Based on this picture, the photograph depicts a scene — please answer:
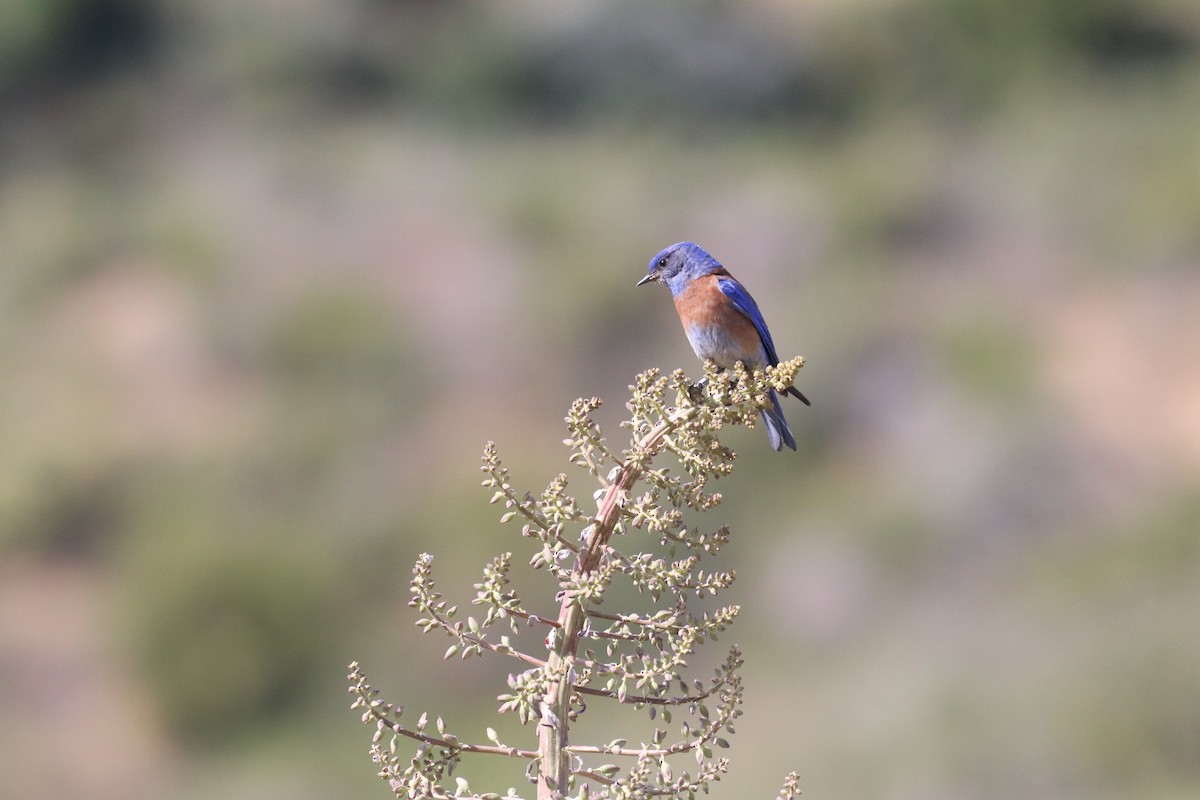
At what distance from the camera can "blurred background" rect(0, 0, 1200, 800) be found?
1997 cm

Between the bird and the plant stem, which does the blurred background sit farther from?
the plant stem

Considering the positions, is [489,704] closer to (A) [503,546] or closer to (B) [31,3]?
(A) [503,546]

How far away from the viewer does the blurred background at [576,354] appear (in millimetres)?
19969

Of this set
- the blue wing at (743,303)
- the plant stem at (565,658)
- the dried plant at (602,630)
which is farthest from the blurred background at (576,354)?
the plant stem at (565,658)

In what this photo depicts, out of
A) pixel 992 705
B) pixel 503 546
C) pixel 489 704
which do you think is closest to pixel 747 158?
pixel 503 546

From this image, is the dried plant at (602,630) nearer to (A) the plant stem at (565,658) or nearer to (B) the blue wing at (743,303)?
(A) the plant stem at (565,658)

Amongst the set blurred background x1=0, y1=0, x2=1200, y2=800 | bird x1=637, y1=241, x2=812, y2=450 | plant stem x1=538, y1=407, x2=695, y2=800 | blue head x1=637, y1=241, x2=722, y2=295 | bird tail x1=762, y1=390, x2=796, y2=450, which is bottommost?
plant stem x1=538, y1=407, x2=695, y2=800

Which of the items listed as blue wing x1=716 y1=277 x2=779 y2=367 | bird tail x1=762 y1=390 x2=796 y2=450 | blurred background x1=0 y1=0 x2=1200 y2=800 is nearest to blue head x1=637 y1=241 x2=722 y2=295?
blue wing x1=716 y1=277 x2=779 y2=367

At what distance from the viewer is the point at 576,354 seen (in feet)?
98.5

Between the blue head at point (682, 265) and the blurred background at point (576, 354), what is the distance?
7.42 m

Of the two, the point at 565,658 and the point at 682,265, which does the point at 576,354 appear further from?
the point at 565,658

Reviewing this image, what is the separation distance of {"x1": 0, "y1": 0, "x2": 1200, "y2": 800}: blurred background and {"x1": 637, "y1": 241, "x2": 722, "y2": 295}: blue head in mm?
7421

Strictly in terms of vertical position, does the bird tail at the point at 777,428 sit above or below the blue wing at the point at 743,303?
below

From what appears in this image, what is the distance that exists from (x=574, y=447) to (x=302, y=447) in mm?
25271
